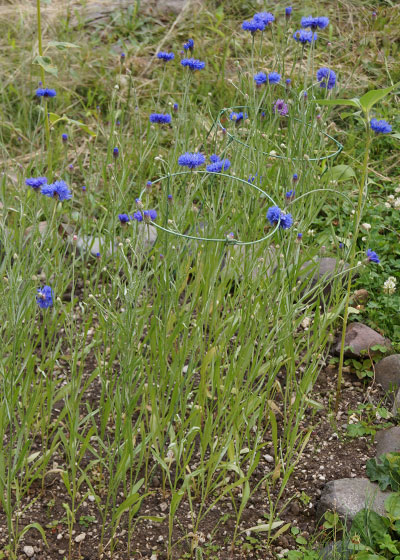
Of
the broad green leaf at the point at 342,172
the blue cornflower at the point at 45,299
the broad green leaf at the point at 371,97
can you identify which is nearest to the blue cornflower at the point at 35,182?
the blue cornflower at the point at 45,299

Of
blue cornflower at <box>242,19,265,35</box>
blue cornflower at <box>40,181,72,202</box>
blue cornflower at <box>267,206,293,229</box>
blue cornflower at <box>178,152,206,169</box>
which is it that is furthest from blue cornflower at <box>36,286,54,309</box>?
blue cornflower at <box>242,19,265,35</box>

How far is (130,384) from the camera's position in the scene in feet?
6.64

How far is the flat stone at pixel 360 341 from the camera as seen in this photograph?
268 cm

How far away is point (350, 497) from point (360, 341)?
0.74m

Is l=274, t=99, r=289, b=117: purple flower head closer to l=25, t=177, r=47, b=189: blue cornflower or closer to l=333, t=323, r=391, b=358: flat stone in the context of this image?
l=333, t=323, r=391, b=358: flat stone

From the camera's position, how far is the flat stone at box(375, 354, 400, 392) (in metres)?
Answer: 2.57

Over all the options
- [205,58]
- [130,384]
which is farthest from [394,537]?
[205,58]

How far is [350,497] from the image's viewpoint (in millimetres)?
2088

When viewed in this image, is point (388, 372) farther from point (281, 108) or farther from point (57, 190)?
point (57, 190)

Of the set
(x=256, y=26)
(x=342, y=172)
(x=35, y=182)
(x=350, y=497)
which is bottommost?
(x=350, y=497)

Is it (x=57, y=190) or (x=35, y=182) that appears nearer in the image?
(x=57, y=190)

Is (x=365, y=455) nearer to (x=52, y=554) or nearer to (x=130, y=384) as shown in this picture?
(x=130, y=384)

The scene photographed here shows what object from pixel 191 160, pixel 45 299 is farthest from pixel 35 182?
pixel 191 160

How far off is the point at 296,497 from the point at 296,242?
2.60 ft
